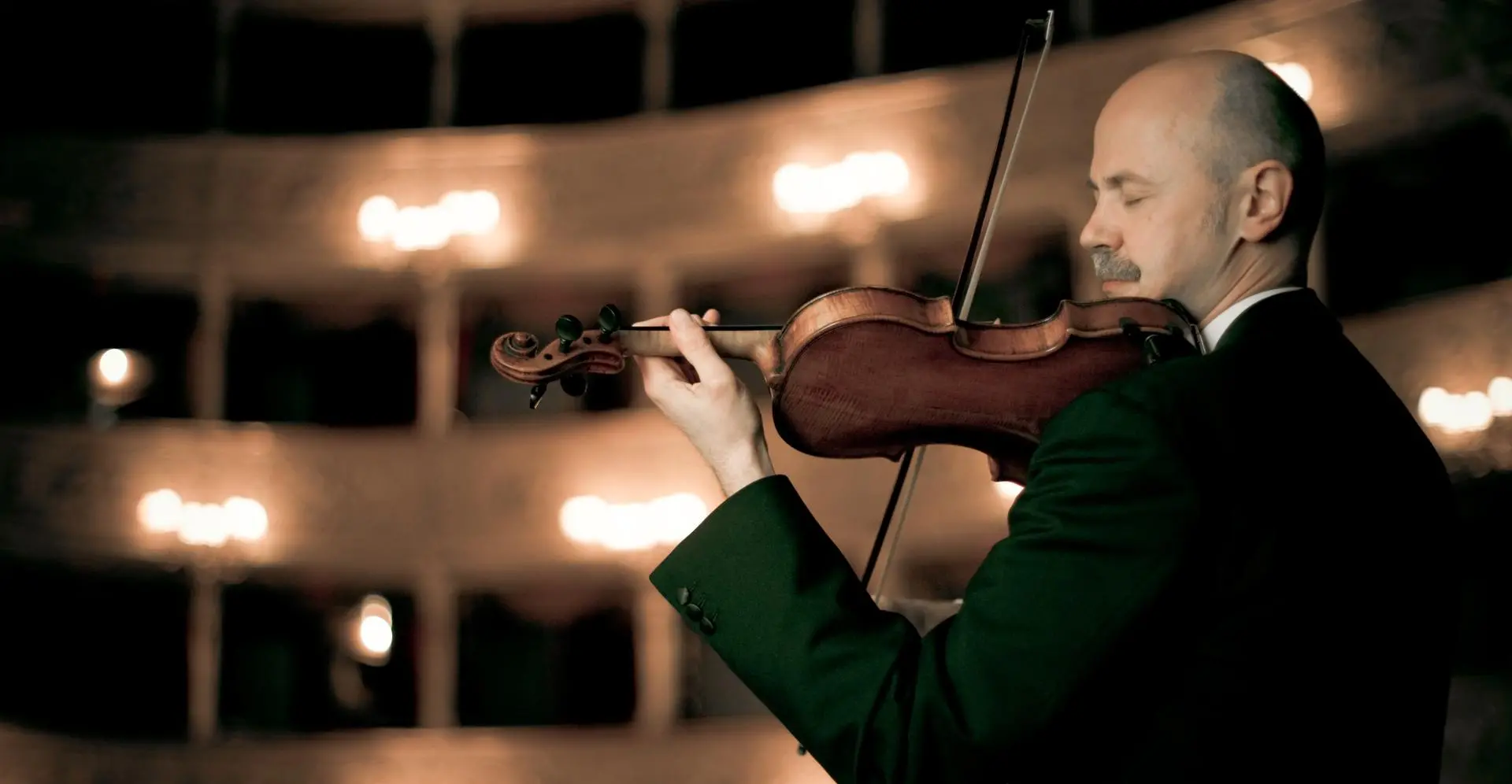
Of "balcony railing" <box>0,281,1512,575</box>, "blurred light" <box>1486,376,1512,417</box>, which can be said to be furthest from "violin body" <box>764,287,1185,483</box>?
"balcony railing" <box>0,281,1512,575</box>

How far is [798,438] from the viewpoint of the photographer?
159 centimetres

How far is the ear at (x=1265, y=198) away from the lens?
55.6 inches

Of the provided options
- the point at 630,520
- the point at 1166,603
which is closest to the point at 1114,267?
the point at 1166,603

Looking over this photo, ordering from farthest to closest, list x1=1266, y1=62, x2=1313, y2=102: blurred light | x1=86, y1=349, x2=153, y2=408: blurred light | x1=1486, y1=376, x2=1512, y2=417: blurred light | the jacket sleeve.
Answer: x1=86, y1=349, x2=153, y2=408: blurred light
x1=1266, y1=62, x2=1313, y2=102: blurred light
x1=1486, y1=376, x2=1512, y2=417: blurred light
the jacket sleeve

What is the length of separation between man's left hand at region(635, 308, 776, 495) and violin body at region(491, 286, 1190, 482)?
0.20ft

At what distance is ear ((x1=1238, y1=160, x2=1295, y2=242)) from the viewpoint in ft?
4.63

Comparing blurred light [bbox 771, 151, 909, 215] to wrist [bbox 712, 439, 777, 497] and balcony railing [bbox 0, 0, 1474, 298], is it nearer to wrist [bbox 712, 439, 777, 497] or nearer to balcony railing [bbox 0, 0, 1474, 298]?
balcony railing [bbox 0, 0, 1474, 298]

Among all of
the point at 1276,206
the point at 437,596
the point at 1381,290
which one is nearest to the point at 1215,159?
the point at 1276,206

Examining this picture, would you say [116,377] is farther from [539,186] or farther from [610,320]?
[610,320]

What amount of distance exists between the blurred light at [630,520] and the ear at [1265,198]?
6.47m

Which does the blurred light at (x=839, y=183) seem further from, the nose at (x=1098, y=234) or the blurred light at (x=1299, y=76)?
the nose at (x=1098, y=234)

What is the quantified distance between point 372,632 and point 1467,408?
18.4ft

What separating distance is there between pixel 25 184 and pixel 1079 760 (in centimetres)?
859

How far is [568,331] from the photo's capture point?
68.5 inches
